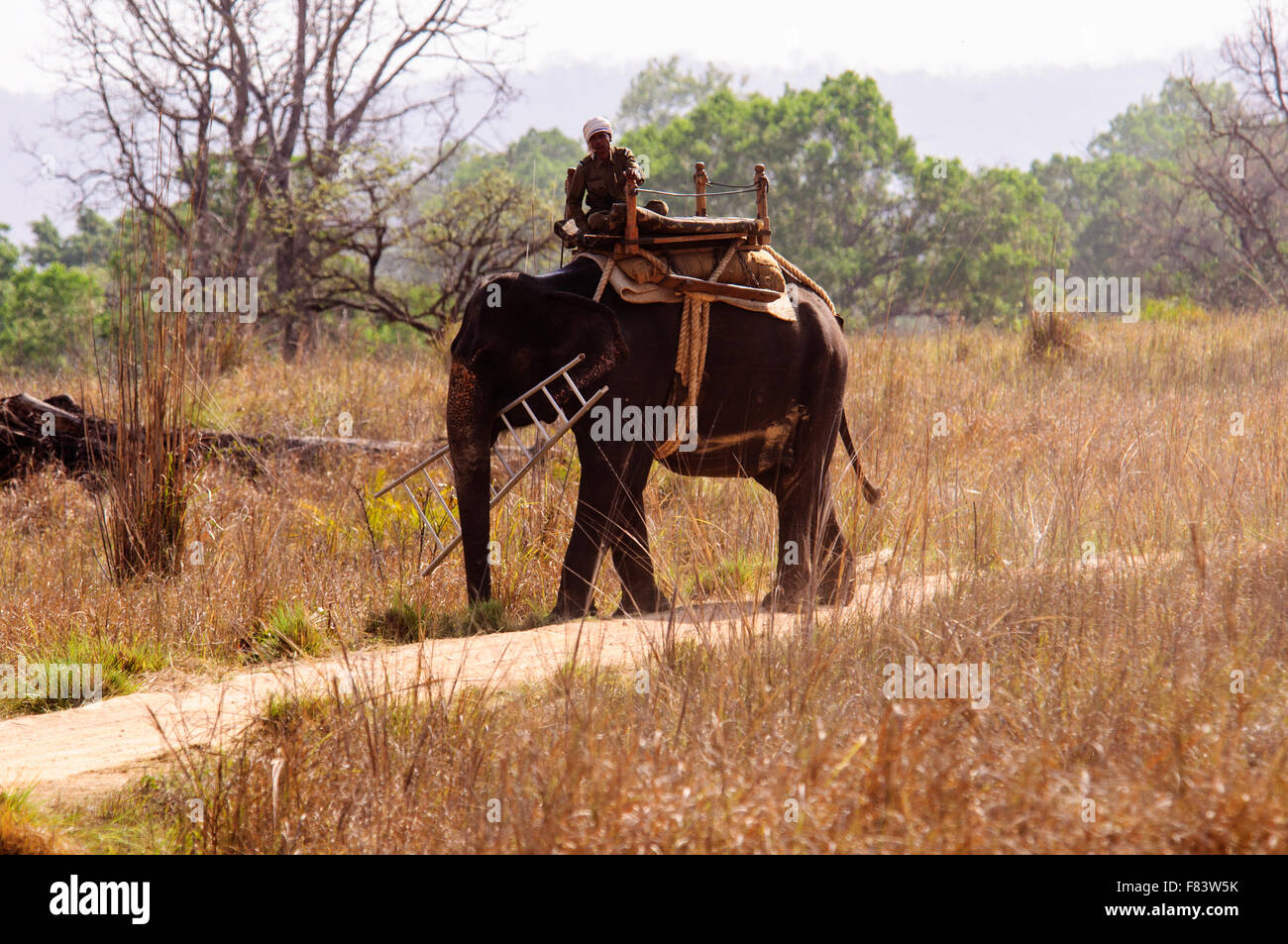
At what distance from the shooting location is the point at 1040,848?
2.69m

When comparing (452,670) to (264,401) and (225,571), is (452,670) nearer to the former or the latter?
(225,571)

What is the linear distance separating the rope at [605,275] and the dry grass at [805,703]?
3.84 feet

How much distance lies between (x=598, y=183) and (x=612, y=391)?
45.7 inches

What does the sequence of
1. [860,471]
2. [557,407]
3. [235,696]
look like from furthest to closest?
[860,471], [557,407], [235,696]

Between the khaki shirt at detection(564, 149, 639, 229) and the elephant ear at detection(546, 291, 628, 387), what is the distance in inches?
24.7

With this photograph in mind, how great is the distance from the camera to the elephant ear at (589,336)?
5.28 metres

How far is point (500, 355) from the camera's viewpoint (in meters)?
5.40

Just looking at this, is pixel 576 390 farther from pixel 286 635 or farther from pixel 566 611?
pixel 286 635

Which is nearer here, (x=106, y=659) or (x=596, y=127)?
(x=106, y=659)

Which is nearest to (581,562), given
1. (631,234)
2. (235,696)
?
(631,234)

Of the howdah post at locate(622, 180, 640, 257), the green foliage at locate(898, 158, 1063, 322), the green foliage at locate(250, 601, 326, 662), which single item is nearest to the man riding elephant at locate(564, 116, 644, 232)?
the howdah post at locate(622, 180, 640, 257)

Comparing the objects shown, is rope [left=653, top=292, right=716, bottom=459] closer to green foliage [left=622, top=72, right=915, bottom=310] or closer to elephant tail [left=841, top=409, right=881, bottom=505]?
elephant tail [left=841, top=409, right=881, bottom=505]

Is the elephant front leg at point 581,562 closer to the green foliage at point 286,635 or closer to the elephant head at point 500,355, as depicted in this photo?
the elephant head at point 500,355

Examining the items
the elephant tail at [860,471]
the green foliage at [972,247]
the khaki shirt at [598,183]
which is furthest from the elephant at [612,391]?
the green foliage at [972,247]
